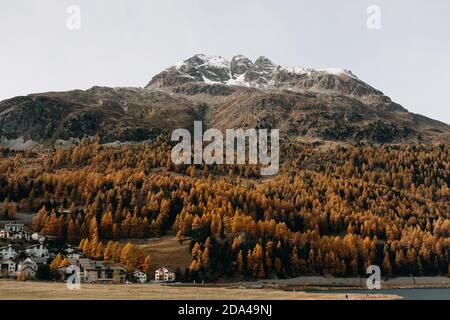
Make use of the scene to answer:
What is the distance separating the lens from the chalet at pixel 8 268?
13400 centimetres

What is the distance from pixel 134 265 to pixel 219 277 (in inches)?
1139

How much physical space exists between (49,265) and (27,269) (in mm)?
6051

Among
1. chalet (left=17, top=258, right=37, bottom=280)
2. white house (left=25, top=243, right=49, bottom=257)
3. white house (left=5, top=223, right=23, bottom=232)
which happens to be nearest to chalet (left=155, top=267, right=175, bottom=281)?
chalet (left=17, top=258, right=37, bottom=280)

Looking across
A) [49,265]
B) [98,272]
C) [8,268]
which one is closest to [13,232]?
[8,268]

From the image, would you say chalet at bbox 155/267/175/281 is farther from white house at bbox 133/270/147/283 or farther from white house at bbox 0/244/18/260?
white house at bbox 0/244/18/260

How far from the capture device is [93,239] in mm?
164000

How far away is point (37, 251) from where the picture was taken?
6068 inches

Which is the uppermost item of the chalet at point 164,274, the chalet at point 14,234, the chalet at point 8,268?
the chalet at point 14,234

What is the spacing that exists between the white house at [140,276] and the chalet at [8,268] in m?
34.7

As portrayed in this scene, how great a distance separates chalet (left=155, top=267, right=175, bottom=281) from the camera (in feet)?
488

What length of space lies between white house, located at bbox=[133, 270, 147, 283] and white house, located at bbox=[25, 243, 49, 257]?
3101 centimetres

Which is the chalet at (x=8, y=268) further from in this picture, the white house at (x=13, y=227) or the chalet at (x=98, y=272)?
the white house at (x=13, y=227)

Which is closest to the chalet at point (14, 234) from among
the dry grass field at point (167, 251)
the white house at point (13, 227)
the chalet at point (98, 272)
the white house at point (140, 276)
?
the white house at point (13, 227)
